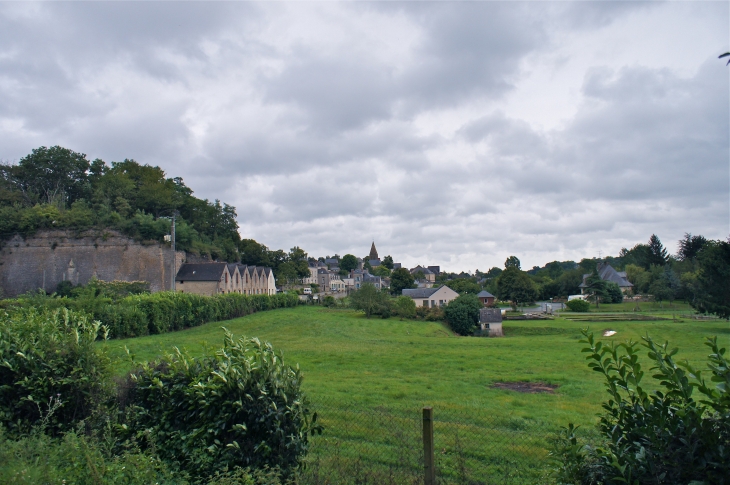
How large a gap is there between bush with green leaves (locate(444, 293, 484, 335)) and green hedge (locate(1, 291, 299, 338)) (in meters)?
24.8

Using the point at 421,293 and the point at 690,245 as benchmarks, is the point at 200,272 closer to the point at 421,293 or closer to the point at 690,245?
the point at 421,293

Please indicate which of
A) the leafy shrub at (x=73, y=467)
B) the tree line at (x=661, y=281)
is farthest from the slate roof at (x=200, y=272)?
the leafy shrub at (x=73, y=467)

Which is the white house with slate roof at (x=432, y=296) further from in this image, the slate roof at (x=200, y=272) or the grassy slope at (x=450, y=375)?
the grassy slope at (x=450, y=375)

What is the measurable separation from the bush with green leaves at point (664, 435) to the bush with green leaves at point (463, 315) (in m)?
50.9

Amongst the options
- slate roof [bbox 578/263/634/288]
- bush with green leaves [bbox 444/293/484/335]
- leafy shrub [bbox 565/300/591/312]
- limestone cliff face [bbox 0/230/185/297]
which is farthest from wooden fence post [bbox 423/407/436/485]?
slate roof [bbox 578/263/634/288]

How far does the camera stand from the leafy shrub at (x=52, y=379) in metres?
7.17

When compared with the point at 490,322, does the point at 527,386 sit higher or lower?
higher

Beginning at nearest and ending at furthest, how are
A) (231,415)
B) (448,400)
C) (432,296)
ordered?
(231,415) → (448,400) → (432,296)

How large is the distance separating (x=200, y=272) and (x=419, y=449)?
6098 cm

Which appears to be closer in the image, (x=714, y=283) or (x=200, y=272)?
(x=714, y=283)

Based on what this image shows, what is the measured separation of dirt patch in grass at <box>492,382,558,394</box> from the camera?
1547 centimetres

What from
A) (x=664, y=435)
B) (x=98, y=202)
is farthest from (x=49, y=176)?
(x=664, y=435)

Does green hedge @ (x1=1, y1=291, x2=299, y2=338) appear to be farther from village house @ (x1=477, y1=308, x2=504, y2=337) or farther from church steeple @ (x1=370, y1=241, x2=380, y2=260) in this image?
church steeple @ (x1=370, y1=241, x2=380, y2=260)

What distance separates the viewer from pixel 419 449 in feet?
21.5
